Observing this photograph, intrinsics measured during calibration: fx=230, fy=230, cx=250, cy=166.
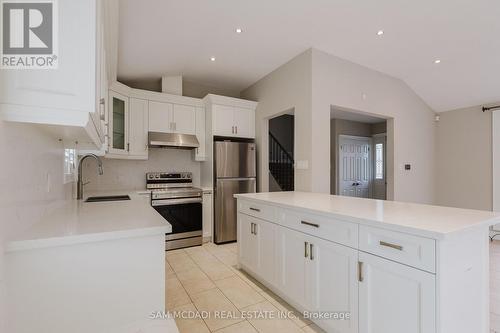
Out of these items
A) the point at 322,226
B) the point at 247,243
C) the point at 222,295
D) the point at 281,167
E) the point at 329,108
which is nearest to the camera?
the point at 322,226

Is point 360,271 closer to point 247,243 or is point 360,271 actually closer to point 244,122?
point 247,243

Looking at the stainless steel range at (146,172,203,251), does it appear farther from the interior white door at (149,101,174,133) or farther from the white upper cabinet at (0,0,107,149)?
the white upper cabinet at (0,0,107,149)

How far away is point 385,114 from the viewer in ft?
12.6

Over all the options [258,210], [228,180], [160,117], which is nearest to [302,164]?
[258,210]

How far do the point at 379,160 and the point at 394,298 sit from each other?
230 inches

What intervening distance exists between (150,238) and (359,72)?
144 inches

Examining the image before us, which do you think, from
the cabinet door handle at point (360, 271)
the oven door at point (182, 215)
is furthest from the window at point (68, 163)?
the cabinet door handle at point (360, 271)

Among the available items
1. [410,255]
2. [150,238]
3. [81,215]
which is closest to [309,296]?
[410,255]

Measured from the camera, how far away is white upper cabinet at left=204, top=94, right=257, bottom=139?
149 inches

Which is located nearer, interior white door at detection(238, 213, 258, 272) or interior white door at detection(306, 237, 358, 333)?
interior white door at detection(306, 237, 358, 333)

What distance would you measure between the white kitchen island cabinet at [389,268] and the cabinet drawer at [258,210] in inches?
7.9

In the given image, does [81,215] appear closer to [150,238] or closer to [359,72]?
[150,238]

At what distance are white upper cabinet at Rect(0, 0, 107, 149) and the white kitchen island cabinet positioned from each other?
4.95 feet

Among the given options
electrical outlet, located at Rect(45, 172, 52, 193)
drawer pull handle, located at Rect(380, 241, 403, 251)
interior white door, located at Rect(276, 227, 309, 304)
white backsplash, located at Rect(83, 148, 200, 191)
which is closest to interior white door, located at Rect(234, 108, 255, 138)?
white backsplash, located at Rect(83, 148, 200, 191)
